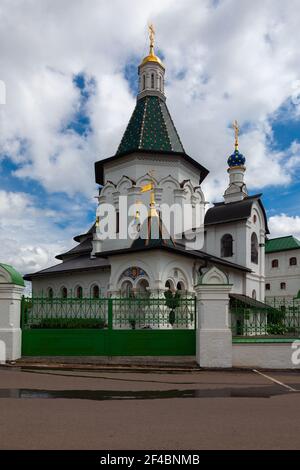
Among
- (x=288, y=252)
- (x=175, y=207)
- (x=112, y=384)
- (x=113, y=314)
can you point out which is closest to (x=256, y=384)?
(x=112, y=384)

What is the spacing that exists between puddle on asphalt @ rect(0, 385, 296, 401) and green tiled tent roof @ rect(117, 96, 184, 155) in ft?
53.5

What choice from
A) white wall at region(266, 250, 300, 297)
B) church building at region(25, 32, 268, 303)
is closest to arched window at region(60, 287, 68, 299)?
church building at region(25, 32, 268, 303)

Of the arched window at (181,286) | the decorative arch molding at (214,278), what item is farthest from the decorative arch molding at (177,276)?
the decorative arch molding at (214,278)

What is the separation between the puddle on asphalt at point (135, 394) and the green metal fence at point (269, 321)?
297 cm

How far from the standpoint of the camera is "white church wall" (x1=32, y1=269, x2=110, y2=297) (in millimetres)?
20094

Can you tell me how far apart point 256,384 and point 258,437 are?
3.44 metres

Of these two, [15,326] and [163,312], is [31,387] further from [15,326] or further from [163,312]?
[163,312]

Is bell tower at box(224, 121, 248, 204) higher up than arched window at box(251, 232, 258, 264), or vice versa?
bell tower at box(224, 121, 248, 204)

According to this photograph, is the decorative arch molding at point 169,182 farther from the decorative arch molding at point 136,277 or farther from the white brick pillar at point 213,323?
the white brick pillar at point 213,323

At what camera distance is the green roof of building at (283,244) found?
36625 millimetres

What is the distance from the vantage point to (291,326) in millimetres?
10094

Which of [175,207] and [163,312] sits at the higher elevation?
[175,207]

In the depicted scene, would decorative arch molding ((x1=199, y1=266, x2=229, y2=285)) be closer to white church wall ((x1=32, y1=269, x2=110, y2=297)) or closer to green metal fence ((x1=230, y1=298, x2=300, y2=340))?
green metal fence ((x1=230, y1=298, x2=300, y2=340))

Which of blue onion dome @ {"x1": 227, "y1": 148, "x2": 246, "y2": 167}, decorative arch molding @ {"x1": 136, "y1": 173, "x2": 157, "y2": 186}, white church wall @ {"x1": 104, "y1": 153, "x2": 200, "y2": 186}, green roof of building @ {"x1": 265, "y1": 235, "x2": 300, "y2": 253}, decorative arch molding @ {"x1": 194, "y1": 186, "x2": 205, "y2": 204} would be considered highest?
blue onion dome @ {"x1": 227, "y1": 148, "x2": 246, "y2": 167}
